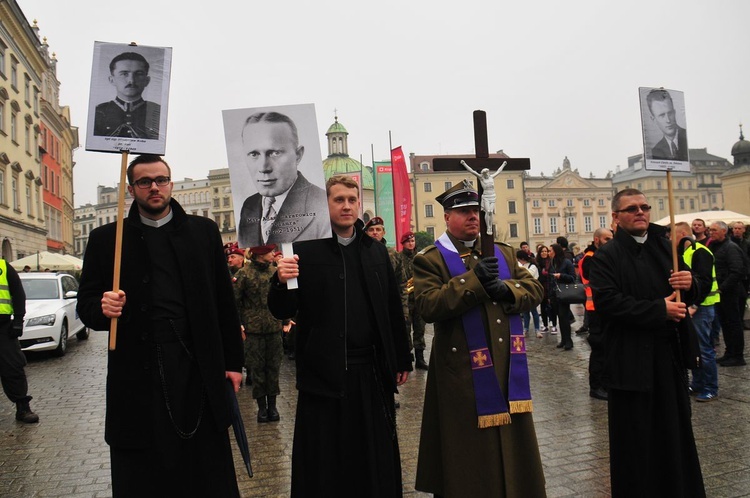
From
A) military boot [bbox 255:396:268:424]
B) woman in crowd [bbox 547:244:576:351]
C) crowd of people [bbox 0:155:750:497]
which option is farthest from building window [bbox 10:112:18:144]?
crowd of people [bbox 0:155:750:497]

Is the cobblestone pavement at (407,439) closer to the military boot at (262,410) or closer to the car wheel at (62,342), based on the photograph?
the military boot at (262,410)

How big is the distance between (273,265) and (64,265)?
83.5ft

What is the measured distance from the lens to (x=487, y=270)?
12.4 ft

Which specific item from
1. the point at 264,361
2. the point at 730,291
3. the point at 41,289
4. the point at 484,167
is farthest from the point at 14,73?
the point at 484,167

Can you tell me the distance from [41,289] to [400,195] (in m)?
9.52

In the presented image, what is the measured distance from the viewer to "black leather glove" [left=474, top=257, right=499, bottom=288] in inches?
148

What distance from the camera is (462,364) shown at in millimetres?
3904

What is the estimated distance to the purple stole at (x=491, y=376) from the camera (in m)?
3.79

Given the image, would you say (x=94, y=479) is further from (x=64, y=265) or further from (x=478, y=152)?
(x=64, y=265)

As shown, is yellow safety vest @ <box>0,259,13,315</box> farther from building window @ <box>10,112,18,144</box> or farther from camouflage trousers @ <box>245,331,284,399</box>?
building window @ <box>10,112,18,144</box>

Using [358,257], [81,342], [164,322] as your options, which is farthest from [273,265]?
[81,342]

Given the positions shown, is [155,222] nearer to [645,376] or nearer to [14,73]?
[645,376]

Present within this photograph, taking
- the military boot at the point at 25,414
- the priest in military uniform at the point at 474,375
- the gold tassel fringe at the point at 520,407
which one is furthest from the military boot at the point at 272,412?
the gold tassel fringe at the point at 520,407

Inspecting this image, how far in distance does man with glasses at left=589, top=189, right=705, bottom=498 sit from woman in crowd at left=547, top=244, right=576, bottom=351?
24.0 feet
